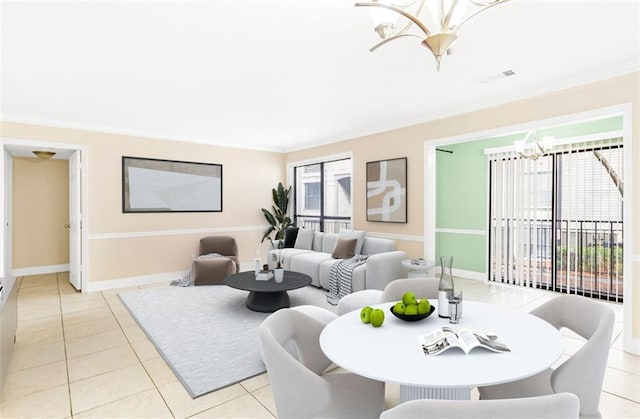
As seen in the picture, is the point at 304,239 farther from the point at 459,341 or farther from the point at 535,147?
the point at 459,341

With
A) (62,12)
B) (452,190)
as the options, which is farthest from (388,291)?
(452,190)

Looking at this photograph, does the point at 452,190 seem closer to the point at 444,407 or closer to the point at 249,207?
the point at 249,207

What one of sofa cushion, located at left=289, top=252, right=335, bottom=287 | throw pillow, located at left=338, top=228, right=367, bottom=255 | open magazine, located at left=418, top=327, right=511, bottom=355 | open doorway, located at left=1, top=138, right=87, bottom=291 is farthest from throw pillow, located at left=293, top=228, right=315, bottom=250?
open magazine, located at left=418, top=327, right=511, bottom=355

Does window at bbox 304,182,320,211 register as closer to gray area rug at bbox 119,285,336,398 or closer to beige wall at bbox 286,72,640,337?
beige wall at bbox 286,72,640,337

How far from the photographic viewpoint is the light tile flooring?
7.23 ft

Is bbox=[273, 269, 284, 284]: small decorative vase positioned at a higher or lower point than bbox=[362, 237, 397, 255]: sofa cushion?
lower

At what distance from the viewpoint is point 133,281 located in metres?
5.58

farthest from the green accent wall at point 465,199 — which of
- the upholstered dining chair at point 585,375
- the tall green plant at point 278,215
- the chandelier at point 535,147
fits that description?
the upholstered dining chair at point 585,375

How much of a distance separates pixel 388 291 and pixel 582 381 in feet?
3.93

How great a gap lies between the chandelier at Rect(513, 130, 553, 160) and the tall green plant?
14.1 ft

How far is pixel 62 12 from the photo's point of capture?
225cm

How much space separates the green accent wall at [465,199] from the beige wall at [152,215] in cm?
351

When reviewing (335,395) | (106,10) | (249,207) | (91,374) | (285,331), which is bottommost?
(91,374)

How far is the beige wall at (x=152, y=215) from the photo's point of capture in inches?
207
